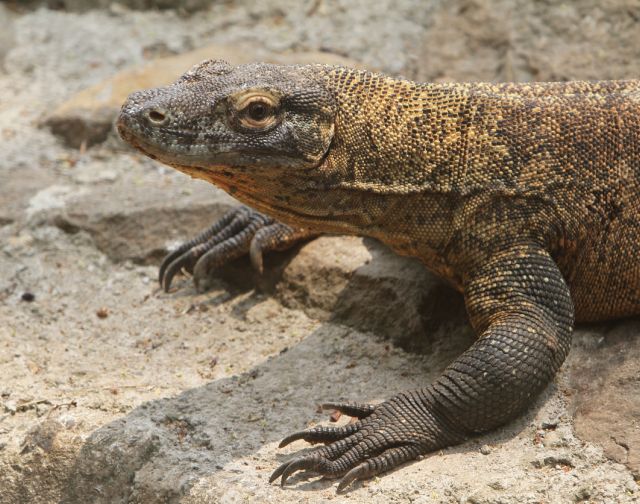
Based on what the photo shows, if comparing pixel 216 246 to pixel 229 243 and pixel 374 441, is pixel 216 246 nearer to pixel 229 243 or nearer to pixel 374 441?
pixel 229 243

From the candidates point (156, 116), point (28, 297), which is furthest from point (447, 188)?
point (28, 297)

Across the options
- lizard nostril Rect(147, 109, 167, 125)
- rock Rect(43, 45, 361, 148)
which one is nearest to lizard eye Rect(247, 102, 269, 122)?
lizard nostril Rect(147, 109, 167, 125)

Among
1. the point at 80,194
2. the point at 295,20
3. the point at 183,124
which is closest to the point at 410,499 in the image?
the point at 183,124

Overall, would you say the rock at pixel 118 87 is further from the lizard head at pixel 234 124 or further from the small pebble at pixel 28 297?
the lizard head at pixel 234 124

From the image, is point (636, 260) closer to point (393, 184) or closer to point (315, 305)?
point (393, 184)

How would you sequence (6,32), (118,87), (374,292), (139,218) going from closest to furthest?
(374,292), (139,218), (118,87), (6,32)

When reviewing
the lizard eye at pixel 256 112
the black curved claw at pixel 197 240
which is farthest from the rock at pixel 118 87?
the lizard eye at pixel 256 112

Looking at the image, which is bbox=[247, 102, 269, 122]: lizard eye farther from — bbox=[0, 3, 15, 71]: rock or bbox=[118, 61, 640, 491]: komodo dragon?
bbox=[0, 3, 15, 71]: rock
